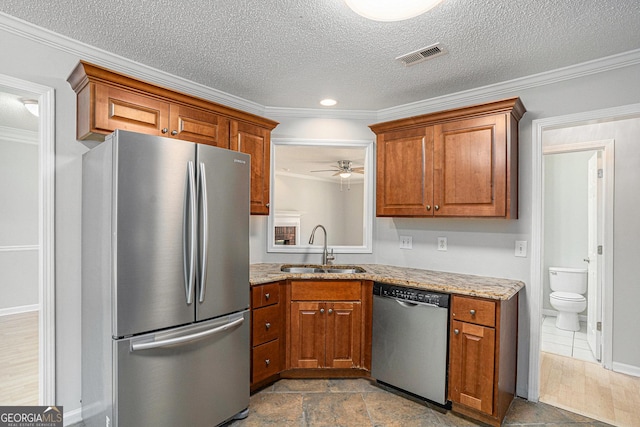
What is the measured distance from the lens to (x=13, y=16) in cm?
197

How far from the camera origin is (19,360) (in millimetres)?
3176

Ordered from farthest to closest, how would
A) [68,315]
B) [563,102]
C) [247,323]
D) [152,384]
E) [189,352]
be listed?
1. [563,102]
2. [247,323]
3. [68,315]
4. [189,352]
5. [152,384]

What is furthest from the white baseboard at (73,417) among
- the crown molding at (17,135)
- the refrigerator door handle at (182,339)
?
the crown molding at (17,135)

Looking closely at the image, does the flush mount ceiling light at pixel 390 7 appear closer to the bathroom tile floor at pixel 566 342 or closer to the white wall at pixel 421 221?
the white wall at pixel 421 221

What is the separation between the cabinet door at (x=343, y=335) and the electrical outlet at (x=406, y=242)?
0.82m

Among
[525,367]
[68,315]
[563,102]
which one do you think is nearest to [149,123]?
[68,315]

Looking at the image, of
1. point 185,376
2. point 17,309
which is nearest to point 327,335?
point 185,376

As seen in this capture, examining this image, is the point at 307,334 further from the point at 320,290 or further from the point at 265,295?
the point at 265,295

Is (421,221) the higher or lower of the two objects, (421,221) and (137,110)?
the lower

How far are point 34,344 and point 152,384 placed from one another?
8.91 feet

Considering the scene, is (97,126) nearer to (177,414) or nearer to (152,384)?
(152,384)

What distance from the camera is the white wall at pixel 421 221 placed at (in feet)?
7.18

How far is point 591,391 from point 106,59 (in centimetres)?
433

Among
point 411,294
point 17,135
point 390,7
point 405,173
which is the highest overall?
point 17,135
